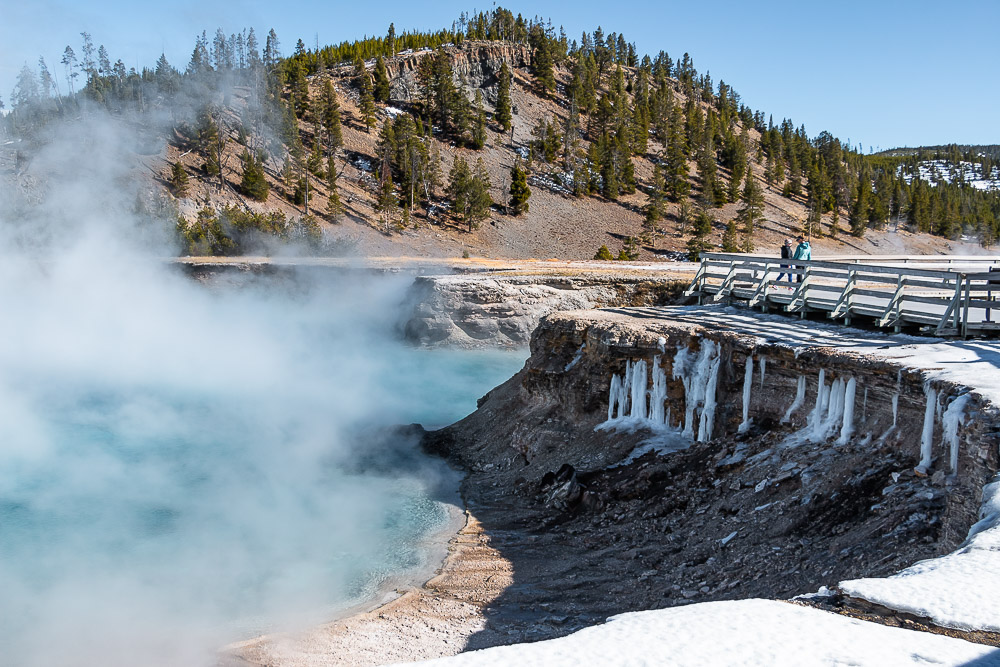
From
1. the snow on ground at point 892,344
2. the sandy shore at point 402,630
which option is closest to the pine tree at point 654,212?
the snow on ground at point 892,344

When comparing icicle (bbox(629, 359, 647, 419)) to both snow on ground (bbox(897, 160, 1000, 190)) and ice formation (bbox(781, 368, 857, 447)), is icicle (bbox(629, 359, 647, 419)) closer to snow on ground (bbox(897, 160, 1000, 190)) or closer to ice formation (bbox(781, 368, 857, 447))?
ice formation (bbox(781, 368, 857, 447))

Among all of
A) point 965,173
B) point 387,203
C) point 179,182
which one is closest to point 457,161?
point 387,203

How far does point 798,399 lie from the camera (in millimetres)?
10133

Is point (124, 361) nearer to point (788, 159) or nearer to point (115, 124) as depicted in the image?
point (115, 124)

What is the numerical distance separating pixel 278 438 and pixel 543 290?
1447 cm

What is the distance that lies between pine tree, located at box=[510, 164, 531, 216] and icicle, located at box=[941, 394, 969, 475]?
57967 millimetres

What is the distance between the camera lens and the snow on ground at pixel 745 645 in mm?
3654

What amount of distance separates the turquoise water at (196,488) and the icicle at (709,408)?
418cm

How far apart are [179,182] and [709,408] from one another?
4674 cm

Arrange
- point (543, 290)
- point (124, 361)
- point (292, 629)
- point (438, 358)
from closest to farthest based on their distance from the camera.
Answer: point (292, 629) < point (124, 361) < point (438, 358) < point (543, 290)

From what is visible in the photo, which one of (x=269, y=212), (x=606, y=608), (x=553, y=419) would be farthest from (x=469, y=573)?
(x=269, y=212)

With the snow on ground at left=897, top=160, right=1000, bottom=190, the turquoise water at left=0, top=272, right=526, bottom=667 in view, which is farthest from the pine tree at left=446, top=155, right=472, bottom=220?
the snow on ground at left=897, top=160, right=1000, bottom=190

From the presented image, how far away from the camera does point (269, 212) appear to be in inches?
2061

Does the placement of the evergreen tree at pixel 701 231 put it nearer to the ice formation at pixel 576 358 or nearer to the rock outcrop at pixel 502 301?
the rock outcrop at pixel 502 301
